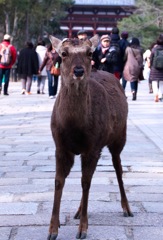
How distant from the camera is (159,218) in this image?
5293 millimetres

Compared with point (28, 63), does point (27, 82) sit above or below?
below

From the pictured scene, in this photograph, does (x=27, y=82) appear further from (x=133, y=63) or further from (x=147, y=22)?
(x=147, y=22)

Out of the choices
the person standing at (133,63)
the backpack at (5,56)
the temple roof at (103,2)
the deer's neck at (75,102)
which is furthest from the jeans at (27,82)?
the temple roof at (103,2)

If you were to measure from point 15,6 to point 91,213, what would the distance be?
109 feet

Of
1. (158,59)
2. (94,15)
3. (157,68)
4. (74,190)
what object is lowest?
(74,190)

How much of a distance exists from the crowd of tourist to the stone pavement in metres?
2.29

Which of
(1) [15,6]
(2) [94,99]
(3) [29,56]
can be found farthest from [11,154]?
(1) [15,6]

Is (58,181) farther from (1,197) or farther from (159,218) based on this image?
(1,197)

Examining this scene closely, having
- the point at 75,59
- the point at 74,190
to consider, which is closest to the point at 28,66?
the point at 74,190

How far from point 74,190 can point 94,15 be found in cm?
5489

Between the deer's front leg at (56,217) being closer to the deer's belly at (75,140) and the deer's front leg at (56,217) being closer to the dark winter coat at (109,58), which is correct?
the deer's belly at (75,140)

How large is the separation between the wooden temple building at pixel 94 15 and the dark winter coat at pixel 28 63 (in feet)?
120

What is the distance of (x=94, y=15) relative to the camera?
6028 centimetres

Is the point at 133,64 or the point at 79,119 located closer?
the point at 79,119
